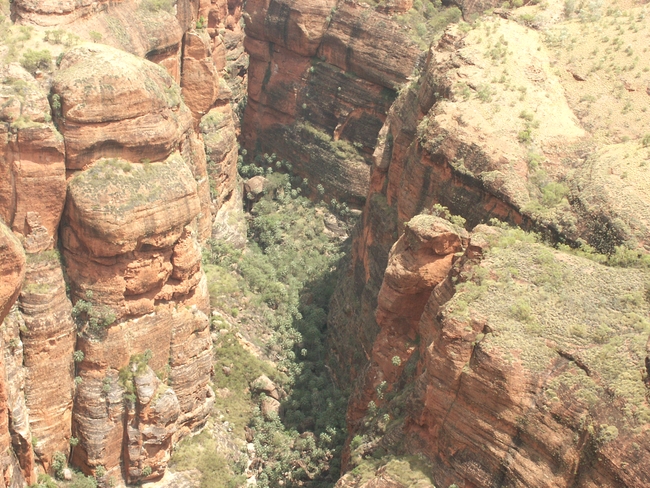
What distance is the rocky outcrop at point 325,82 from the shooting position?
4856 cm

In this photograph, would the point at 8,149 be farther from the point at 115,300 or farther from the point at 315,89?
the point at 315,89

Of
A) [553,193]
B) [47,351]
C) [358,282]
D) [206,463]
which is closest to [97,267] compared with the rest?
[47,351]

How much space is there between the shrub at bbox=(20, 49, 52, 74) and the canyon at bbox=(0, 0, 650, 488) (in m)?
0.07

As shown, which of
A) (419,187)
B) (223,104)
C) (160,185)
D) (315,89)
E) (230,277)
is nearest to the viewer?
(160,185)

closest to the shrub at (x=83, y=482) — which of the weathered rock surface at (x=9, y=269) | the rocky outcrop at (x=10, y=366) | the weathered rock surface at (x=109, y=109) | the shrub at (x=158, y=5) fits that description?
the rocky outcrop at (x=10, y=366)

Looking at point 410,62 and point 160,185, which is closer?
point 160,185

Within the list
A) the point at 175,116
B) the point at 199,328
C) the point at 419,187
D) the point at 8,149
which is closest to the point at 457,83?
the point at 419,187

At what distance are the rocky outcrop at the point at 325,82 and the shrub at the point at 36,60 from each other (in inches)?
972

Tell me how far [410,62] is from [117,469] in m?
29.5

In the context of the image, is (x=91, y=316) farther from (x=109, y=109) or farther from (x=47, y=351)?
(x=109, y=109)

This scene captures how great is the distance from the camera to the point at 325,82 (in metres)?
51.2

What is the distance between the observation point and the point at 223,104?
153 feet

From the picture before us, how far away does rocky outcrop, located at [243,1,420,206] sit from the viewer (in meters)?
48.6

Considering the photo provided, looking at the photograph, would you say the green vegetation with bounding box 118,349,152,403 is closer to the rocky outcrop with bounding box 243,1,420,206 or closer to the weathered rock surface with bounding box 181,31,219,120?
the weathered rock surface with bounding box 181,31,219,120
